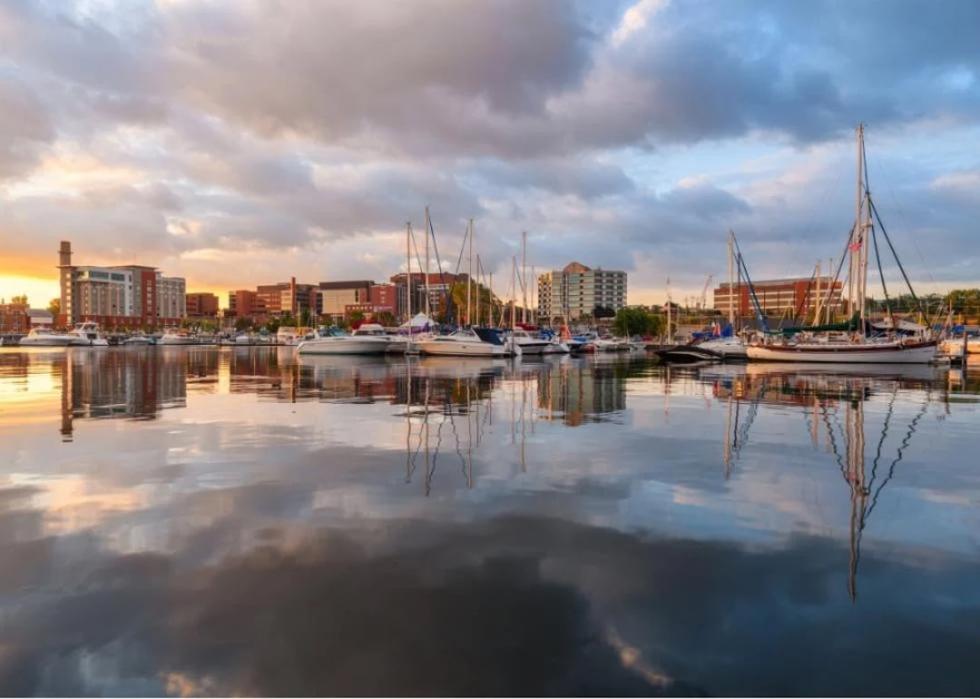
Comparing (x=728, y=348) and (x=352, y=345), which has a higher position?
(x=728, y=348)

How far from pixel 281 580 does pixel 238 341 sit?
145 m

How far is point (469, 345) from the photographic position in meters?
59.3

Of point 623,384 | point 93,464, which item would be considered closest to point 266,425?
point 93,464

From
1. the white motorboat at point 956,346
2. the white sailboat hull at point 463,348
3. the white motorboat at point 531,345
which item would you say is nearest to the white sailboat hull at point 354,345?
the white sailboat hull at point 463,348

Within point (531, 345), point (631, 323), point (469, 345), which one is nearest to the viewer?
point (469, 345)

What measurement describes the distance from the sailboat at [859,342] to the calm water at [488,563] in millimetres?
35358

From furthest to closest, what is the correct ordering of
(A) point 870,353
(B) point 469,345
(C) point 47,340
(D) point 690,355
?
(C) point 47,340 < (B) point 469,345 < (D) point 690,355 < (A) point 870,353

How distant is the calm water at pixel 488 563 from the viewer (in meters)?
4.45

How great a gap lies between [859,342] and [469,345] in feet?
98.3

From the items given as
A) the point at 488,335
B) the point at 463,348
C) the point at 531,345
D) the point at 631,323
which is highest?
the point at 631,323

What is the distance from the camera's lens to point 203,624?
5.02m

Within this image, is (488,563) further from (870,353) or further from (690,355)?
(690,355)

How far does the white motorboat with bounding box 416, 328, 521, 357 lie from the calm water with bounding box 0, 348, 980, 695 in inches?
1763

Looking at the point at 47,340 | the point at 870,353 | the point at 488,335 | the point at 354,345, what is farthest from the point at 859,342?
the point at 47,340
